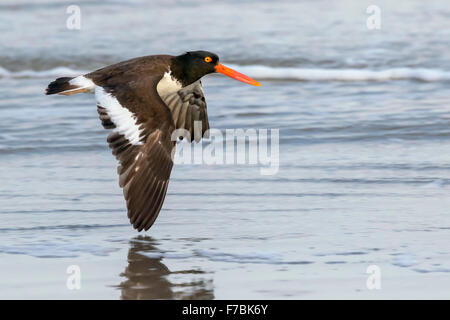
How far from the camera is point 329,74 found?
10664mm

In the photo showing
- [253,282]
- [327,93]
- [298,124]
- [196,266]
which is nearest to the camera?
[253,282]

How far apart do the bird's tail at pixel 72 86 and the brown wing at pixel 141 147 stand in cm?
44

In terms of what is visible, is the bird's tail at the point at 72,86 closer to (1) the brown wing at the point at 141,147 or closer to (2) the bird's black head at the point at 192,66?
(1) the brown wing at the point at 141,147

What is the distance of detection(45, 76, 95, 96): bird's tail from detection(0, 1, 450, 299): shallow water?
0.69 meters

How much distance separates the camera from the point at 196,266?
4863mm

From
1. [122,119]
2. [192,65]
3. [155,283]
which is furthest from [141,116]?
[155,283]

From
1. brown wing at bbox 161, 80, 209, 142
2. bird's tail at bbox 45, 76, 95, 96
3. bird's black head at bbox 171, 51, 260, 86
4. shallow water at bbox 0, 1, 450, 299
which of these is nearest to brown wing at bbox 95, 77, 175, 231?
shallow water at bbox 0, 1, 450, 299

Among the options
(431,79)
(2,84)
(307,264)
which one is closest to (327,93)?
(431,79)

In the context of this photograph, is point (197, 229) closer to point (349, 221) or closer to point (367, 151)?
point (349, 221)

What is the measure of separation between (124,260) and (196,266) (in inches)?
16.4

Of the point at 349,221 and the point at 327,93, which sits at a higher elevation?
the point at 327,93

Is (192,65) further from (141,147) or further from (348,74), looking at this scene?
(348,74)

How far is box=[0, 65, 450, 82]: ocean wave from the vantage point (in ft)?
Result: 33.4

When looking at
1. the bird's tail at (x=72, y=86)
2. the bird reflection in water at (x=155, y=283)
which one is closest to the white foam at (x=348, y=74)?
the bird's tail at (x=72, y=86)
